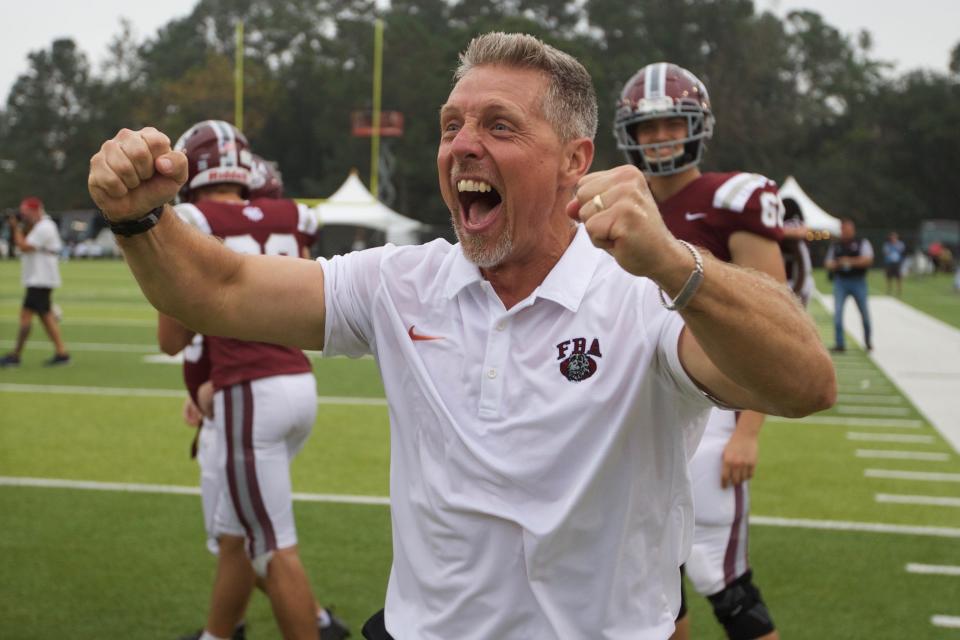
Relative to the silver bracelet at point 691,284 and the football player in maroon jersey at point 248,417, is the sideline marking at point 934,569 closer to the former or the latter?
the football player in maroon jersey at point 248,417

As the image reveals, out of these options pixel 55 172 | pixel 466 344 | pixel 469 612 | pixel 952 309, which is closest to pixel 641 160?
pixel 466 344

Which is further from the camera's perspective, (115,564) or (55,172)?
(55,172)

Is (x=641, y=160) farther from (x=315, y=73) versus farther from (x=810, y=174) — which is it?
(x=315, y=73)

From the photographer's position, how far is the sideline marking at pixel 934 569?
595cm

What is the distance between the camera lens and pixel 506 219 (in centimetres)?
258

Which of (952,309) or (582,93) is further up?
(582,93)

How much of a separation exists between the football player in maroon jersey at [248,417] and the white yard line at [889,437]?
248 inches

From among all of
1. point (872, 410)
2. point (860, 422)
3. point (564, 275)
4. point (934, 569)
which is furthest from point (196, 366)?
point (872, 410)

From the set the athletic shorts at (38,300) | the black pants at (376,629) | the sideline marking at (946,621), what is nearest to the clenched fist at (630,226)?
the black pants at (376,629)

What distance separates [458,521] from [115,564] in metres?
3.96

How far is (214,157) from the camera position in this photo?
466 centimetres

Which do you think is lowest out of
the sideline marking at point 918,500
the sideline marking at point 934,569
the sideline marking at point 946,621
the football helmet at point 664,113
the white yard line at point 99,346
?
the white yard line at point 99,346

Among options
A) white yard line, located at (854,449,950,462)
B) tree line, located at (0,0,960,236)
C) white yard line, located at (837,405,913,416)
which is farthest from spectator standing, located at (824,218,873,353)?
tree line, located at (0,0,960,236)

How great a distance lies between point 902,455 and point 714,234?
553 cm
